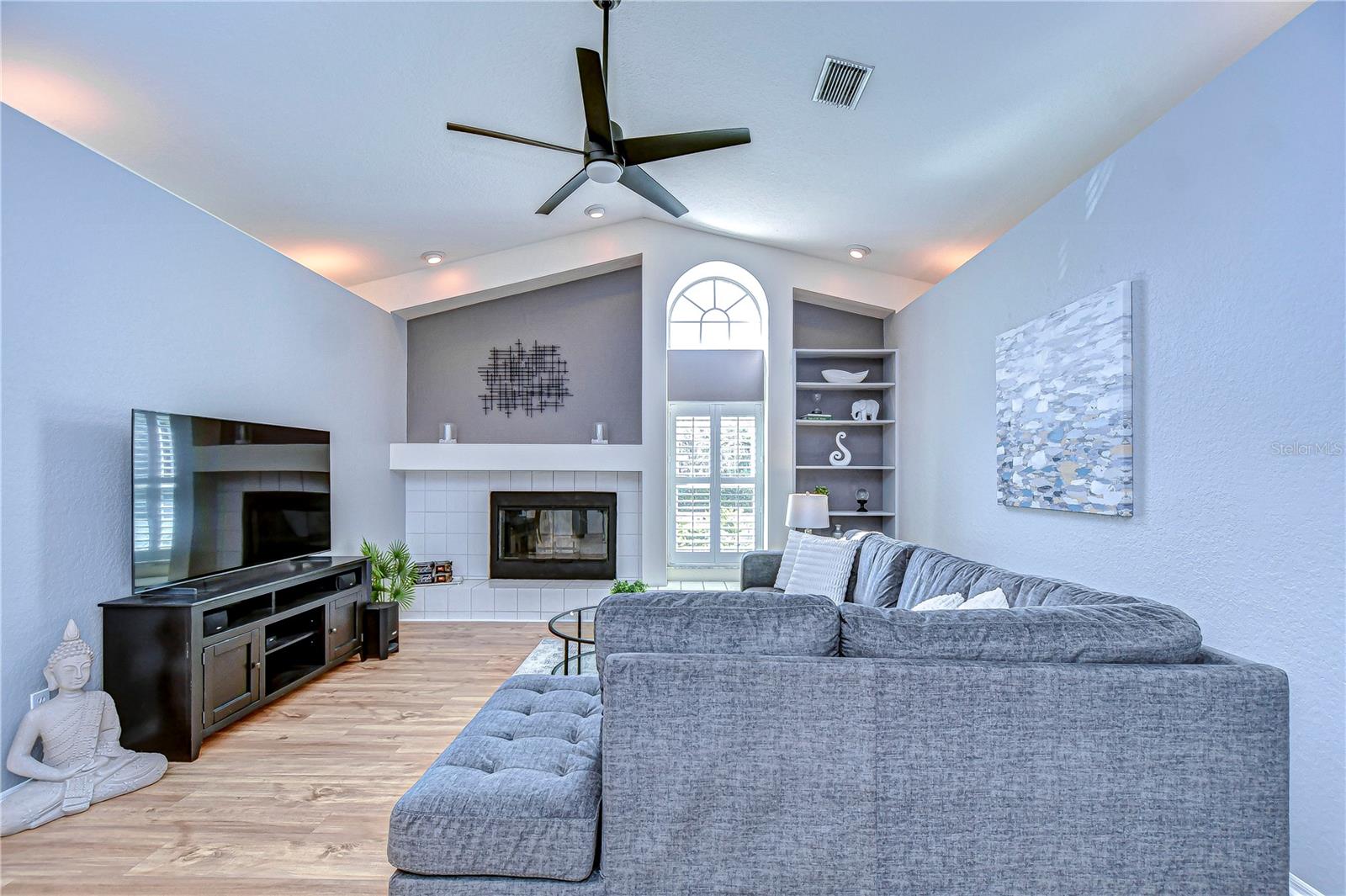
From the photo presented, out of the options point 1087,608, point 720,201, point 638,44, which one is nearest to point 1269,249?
point 1087,608

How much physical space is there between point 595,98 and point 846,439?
3679mm

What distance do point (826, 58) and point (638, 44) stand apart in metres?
0.82

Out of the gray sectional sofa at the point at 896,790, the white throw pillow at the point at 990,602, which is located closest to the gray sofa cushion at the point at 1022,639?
the gray sectional sofa at the point at 896,790

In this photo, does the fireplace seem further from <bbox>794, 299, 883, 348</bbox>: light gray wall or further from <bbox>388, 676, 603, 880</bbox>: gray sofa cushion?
<bbox>388, 676, 603, 880</bbox>: gray sofa cushion

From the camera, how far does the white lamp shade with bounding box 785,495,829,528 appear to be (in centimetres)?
440

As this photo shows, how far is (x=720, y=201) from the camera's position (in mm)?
4473

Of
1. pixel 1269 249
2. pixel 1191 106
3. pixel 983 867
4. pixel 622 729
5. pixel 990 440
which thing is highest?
pixel 1191 106

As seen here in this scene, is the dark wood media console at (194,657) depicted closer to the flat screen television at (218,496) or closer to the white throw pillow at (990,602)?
the flat screen television at (218,496)

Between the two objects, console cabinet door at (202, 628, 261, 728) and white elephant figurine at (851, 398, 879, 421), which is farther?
white elephant figurine at (851, 398, 879, 421)

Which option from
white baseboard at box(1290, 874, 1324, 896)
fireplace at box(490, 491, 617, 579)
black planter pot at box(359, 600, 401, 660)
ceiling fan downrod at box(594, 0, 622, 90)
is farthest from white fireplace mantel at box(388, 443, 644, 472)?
white baseboard at box(1290, 874, 1324, 896)

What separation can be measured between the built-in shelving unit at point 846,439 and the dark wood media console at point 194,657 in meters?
3.73

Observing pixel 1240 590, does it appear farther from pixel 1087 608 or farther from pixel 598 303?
pixel 598 303

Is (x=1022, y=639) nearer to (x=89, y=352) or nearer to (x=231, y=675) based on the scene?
(x=231, y=675)

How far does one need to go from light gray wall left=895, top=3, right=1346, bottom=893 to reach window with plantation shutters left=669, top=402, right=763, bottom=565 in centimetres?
293
